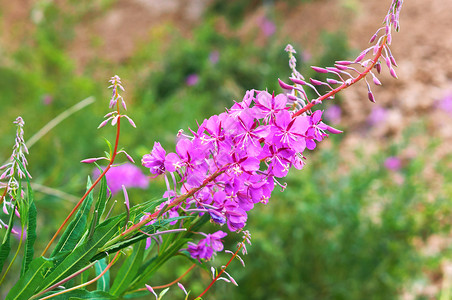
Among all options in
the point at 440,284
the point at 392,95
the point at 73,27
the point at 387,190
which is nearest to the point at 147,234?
the point at 387,190

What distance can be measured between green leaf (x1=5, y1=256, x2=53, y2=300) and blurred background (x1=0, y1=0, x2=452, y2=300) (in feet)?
1.73

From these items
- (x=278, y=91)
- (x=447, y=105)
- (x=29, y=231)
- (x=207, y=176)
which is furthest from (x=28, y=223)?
(x=278, y=91)

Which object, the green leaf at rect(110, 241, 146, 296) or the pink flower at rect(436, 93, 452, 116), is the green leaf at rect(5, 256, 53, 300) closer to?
the green leaf at rect(110, 241, 146, 296)

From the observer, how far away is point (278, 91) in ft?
13.5

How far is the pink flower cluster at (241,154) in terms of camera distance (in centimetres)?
57

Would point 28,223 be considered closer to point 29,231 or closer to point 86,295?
point 29,231

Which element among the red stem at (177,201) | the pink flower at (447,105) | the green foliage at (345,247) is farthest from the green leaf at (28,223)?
the pink flower at (447,105)

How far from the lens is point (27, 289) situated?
58cm

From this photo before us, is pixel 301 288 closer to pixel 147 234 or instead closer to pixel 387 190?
pixel 387 190

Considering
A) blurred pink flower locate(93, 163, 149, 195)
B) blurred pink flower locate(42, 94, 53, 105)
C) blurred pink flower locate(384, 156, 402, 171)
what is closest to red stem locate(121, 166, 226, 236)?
blurred pink flower locate(93, 163, 149, 195)

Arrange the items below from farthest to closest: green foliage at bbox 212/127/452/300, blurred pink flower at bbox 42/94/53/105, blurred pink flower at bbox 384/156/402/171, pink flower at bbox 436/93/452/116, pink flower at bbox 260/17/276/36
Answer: pink flower at bbox 260/17/276/36 < blurred pink flower at bbox 42/94/53/105 < pink flower at bbox 436/93/452/116 < blurred pink flower at bbox 384/156/402/171 < green foliage at bbox 212/127/452/300

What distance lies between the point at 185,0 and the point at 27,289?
7.96 metres

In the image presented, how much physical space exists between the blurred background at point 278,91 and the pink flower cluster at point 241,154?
563 millimetres

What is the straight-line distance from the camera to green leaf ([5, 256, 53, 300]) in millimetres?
575
